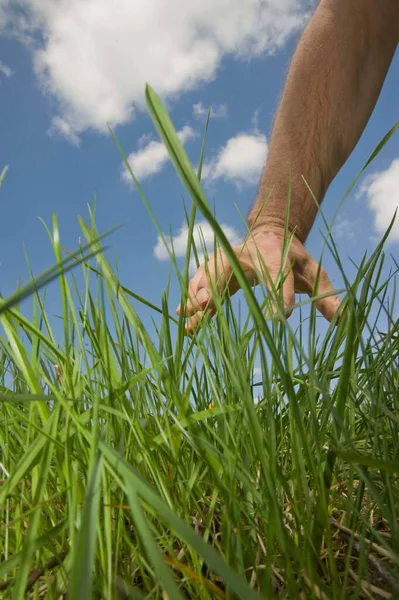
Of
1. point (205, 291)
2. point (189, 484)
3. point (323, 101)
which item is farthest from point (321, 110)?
point (189, 484)

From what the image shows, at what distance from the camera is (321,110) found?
6.58 feet

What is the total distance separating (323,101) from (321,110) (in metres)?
0.04

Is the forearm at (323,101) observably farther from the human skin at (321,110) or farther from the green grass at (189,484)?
the green grass at (189,484)

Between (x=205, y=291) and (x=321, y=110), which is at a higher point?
(x=321, y=110)

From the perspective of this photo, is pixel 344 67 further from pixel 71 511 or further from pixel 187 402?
pixel 71 511

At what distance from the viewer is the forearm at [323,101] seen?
1.91 m

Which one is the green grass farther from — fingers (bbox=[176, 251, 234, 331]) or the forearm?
the forearm

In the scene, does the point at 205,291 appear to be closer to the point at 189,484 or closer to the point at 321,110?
the point at 189,484

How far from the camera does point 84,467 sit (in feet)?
1.73

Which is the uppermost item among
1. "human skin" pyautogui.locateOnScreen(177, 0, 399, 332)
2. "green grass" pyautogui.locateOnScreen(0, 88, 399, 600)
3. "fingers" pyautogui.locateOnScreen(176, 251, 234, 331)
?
"human skin" pyautogui.locateOnScreen(177, 0, 399, 332)

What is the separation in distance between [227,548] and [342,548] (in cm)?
18

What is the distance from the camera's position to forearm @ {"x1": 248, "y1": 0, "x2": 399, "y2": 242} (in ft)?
6.26

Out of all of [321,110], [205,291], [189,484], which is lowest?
[189,484]

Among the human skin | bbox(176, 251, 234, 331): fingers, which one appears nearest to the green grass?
bbox(176, 251, 234, 331): fingers
